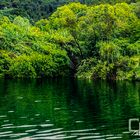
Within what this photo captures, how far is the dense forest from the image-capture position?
9081 cm

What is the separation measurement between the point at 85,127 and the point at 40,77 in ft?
215

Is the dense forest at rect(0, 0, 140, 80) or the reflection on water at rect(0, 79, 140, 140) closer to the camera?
the reflection on water at rect(0, 79, 140, 140)

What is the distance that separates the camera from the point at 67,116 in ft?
117

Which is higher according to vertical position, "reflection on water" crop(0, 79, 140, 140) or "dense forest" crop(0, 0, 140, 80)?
"dense forest" crop(0, 0, 140, 80)

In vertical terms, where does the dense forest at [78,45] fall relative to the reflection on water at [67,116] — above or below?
above

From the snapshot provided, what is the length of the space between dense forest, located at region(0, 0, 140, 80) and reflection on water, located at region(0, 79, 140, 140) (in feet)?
124

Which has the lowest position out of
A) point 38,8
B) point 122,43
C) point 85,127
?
point 85,127

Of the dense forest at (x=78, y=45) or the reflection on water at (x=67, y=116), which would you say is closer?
the reflection on water at (x=67, y=116)

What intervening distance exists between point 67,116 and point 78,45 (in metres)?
65.5

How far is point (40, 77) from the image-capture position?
9550 cm

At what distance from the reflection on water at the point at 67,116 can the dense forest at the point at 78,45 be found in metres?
37.7

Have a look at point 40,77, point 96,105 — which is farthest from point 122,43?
point 96,105

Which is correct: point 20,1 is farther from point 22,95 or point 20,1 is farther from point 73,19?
point 22,95

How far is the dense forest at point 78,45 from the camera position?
90812mm
